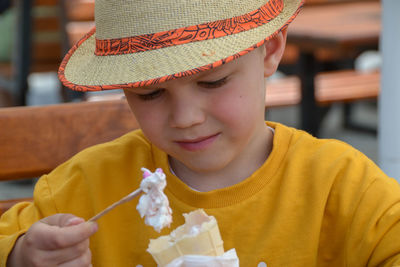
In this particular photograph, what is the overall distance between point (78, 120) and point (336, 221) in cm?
81

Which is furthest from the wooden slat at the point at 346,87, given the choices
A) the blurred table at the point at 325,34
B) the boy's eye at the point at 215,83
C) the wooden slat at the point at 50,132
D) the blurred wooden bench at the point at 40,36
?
the boy's eye at the point at 215,83

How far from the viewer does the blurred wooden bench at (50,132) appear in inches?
75.1

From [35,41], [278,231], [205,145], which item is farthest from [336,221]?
[35,41]

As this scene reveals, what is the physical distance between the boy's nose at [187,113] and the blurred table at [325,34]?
2.39m

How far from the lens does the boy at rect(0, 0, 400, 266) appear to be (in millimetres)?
1342

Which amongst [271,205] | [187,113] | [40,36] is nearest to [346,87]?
[40,36]

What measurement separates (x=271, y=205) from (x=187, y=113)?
0.36 metres

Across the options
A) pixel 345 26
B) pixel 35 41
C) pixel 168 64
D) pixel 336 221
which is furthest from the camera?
pixel 35 41

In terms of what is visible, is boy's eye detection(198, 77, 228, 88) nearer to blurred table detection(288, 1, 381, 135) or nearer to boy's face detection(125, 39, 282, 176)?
boy's face detection(125, 39, 282, 176)

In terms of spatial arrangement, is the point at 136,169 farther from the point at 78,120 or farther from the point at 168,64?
the point at 168,64

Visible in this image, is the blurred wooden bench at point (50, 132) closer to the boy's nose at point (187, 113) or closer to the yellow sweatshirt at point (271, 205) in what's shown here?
the yellow sweatshirt at point (271, 205)

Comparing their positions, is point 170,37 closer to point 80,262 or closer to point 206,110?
point 206,110

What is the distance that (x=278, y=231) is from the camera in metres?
1.55

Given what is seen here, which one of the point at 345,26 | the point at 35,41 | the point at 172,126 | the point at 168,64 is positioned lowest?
the point at 35,41
